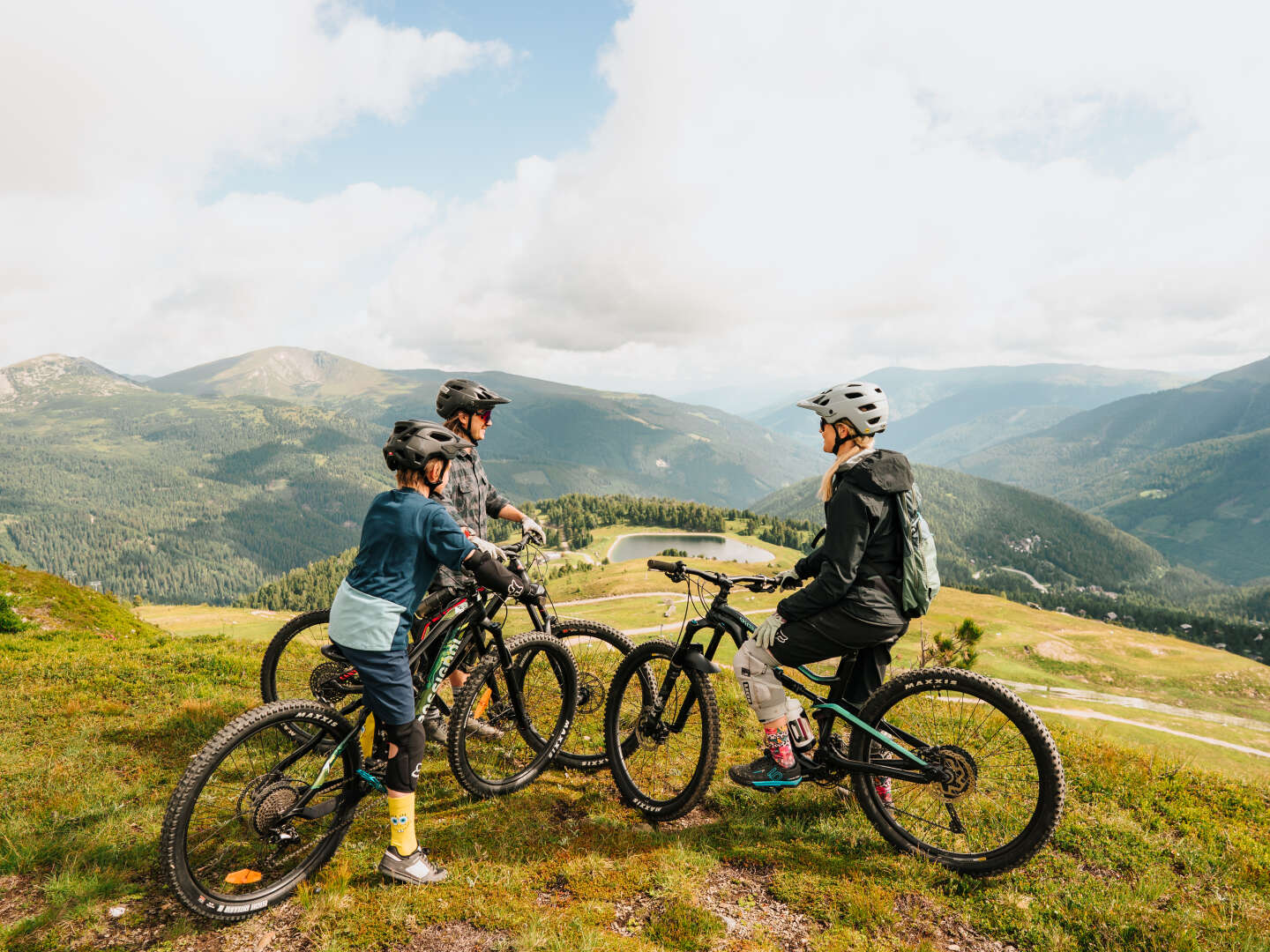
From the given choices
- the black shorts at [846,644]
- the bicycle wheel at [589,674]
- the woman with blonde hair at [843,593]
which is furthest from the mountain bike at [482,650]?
the black shorts at [846,644]

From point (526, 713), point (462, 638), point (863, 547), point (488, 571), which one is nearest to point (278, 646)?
point (462, 638)

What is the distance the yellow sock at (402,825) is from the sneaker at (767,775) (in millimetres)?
3098

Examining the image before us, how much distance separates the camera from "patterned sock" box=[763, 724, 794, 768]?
568 centimetres

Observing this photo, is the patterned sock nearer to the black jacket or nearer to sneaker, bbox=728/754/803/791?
sneaker, bbox=728/754/803/791

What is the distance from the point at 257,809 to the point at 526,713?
2761 millimetres

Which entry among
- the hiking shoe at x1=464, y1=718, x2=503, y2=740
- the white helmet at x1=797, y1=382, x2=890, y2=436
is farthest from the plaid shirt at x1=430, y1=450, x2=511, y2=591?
the white helmet at x1=797, y1=382, x2=890, y2=436

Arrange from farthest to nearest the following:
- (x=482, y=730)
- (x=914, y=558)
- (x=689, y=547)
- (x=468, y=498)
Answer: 1. (x=689, y=547)
2. (x=468, y=498)
3. (x=482, y=730)
4. (x=914, y=558)

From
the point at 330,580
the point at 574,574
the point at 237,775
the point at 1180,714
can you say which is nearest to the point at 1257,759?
the point at 1180,714

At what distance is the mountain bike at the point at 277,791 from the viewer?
14.7 ft

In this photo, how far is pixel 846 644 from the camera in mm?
5266

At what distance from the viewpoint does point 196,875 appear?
473 centimetres

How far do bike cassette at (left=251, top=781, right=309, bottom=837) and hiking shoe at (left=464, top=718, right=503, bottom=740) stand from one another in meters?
2.09

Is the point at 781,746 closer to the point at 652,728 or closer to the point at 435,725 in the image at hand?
the point at 652,728

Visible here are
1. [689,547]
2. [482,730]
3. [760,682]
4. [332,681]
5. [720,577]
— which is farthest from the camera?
[689,547]
